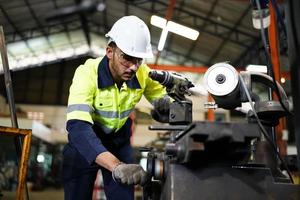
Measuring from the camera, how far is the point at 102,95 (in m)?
1.61

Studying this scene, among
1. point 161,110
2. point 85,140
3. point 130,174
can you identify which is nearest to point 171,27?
point 161,110

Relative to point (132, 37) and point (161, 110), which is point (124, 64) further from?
point (161, 110)

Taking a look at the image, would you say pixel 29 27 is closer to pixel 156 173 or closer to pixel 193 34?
Result: pixel 193 34

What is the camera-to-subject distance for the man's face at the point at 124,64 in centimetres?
154

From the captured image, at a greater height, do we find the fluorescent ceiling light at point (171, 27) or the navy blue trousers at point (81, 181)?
the fluorescent ceiling light at point (171, 27)

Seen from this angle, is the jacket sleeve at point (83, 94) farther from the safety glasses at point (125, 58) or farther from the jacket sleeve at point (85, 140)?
the safety glasses at point (125, 58)

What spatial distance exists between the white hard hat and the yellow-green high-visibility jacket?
0.58 ft

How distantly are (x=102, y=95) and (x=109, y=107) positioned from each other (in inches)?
3.1

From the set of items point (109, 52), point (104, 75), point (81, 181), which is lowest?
point (81, 181)

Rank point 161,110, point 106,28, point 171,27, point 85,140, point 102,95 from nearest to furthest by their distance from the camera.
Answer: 1. point 85,140
2. point 102,95
3. point 161,110
4. point 171,27
5. point 106,28

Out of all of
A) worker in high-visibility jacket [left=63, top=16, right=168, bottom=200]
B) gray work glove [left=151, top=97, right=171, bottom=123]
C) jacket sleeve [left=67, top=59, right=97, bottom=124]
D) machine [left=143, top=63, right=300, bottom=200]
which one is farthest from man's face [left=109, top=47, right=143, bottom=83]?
machine [left=143, top=63, right=300, bottom=200]

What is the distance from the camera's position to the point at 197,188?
3.09 ft

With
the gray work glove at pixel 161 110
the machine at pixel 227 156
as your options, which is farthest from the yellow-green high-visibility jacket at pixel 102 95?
the machine at pixel 227 156

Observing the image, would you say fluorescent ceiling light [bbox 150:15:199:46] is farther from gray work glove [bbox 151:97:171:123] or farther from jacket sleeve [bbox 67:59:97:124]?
jacket sleeve [bbox 67:59:97:124]
